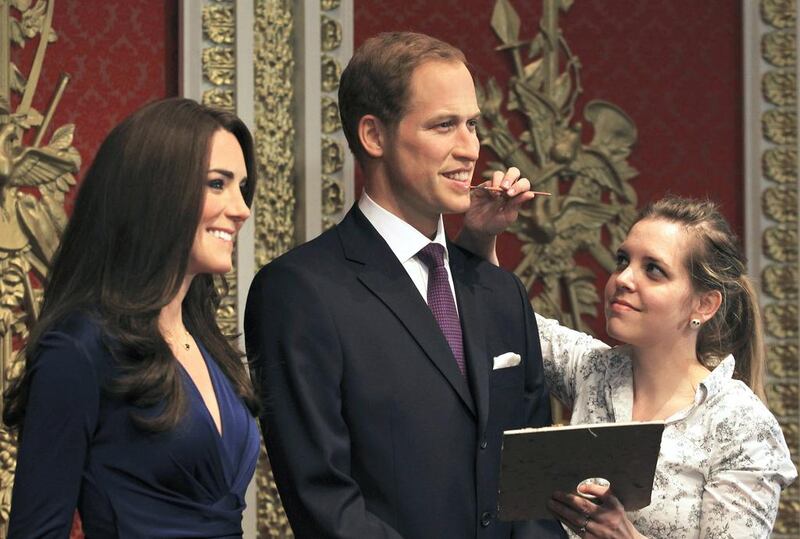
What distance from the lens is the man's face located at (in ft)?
9.11

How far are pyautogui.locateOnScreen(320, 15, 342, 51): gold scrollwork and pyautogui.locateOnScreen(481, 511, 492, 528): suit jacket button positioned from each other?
2.16 meters

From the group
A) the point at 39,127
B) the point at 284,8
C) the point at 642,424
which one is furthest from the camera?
the point at 284,8

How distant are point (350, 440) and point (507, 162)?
2386 millimetres

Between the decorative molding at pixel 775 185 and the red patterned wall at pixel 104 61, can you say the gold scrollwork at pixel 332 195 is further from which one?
the decorative molding at pixel 775 185

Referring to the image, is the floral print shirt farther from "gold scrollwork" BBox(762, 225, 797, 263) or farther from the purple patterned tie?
"gold scrollwork" BBox(762, 225, 797, 263)

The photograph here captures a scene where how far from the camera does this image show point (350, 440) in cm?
264

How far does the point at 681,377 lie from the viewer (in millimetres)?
3014

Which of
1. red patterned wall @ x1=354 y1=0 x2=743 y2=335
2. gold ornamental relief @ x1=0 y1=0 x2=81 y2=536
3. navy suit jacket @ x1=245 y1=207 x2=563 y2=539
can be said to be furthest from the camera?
red patterned wall @ x1=354 y1=0 x2=743 y2=335

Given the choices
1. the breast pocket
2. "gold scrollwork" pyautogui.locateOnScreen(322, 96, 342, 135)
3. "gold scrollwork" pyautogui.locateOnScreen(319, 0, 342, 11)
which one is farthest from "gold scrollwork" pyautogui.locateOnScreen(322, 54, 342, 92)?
the breast pocket

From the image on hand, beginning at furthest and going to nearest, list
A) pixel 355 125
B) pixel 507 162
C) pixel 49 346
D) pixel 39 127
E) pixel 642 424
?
1. pixel 507 162
2. pixel 39 127
3. pixel 355 125
4. pixel 642 424
5. pixel 49 346

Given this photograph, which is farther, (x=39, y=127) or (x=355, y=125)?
(x=39, y=127)

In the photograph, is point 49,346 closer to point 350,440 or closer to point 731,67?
point 350,440

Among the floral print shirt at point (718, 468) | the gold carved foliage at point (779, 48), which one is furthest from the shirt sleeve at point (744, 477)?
the gold carved foliage at point (779, 48)

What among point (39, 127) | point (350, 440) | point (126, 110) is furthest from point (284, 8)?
point (350, 440)
